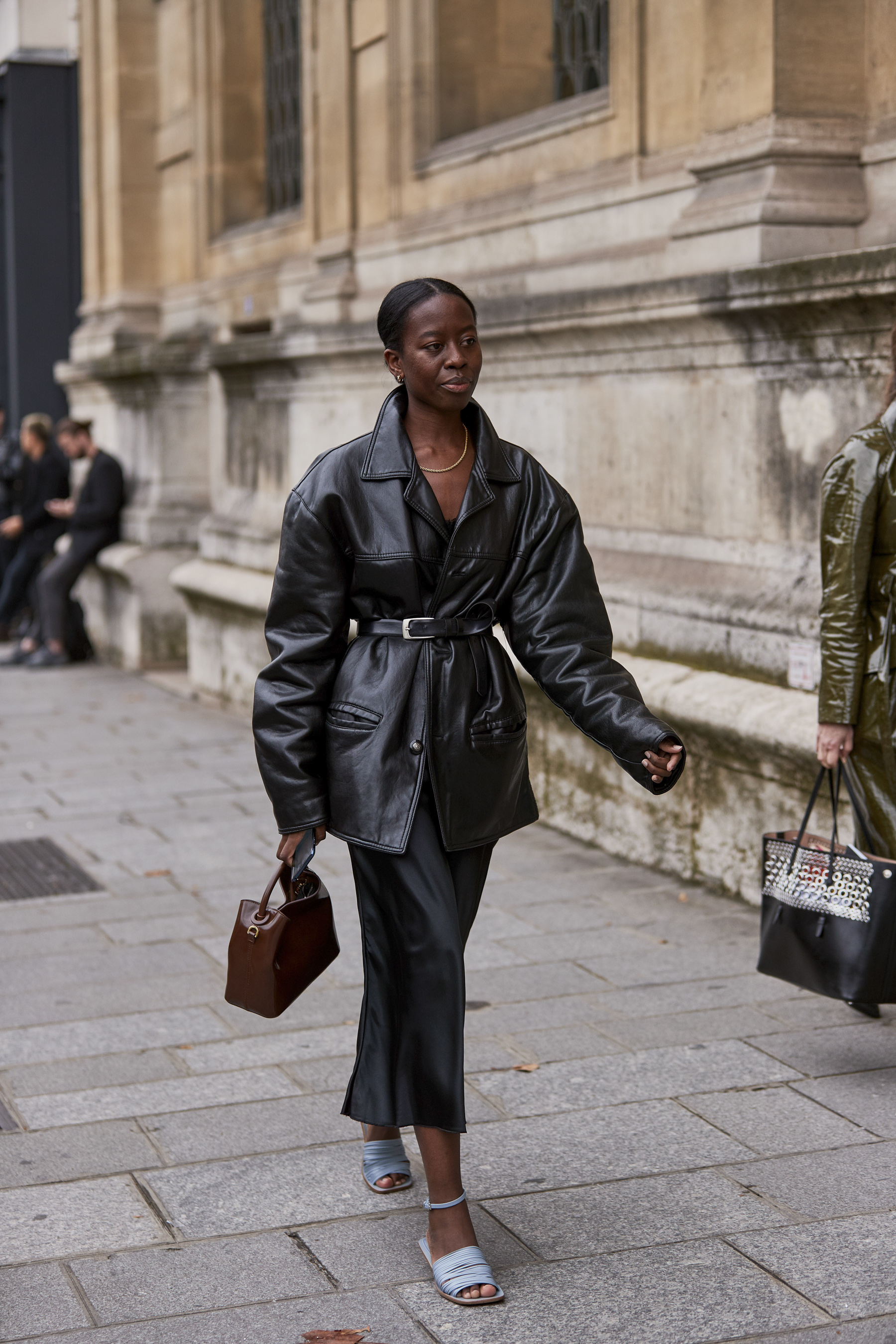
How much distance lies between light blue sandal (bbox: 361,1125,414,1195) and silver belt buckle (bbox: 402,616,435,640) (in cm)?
111

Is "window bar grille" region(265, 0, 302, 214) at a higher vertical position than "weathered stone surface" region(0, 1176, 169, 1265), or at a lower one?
higher

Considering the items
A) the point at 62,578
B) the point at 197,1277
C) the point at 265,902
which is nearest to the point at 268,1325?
the point at 197,1277

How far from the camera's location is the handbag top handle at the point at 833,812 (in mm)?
4246

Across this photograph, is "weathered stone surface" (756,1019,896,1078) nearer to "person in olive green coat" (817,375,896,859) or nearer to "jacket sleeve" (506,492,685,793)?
"person in olive green coat" (817,375,896,859)

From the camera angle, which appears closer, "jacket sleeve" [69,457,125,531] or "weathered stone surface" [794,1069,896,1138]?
"weathered stone surface" [794,1069,896,1138]

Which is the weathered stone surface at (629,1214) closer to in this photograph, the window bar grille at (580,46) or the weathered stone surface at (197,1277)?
A: the weathered stone surface at (197,1277)

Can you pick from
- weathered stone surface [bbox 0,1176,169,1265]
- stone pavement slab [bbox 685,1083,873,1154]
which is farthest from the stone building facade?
weathered stone surface [bbox 0,1176,169,1265]

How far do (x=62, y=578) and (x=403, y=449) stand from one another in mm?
10062

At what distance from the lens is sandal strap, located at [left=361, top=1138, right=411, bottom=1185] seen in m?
3.71

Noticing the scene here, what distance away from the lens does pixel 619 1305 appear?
10.4 feet

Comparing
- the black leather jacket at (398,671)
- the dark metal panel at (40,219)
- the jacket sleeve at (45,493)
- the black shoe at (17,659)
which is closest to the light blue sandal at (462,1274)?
the black leather jacket at (398,671)

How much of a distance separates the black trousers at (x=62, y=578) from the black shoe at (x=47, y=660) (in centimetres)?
11

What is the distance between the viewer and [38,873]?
674 cm

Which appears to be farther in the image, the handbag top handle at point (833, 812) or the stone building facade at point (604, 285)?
the stone building facade at point (604, 285)
